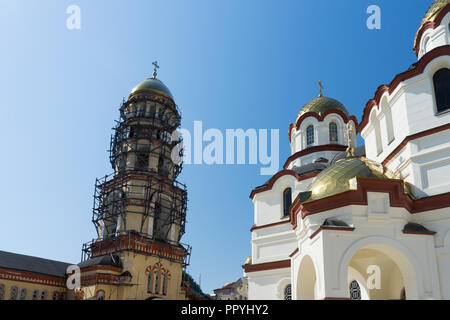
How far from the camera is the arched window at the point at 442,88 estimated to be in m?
13.5

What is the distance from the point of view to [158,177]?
2905cm

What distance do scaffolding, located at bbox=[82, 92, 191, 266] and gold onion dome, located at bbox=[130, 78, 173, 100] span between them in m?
0.50

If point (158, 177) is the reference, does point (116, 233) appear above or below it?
below

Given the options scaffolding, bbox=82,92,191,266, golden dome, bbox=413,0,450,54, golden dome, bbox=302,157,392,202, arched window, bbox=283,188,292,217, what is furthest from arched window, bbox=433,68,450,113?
scaffolding, bbox=82,92,191,266

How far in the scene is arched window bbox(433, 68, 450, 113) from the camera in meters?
13.5

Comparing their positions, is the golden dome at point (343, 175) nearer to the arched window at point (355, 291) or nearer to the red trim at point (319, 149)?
the arched window at point (355, 291)

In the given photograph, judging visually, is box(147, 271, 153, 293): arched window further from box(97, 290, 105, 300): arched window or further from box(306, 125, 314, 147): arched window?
box(306, 125, 314, 147): arched window

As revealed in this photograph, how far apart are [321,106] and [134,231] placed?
1374 cm

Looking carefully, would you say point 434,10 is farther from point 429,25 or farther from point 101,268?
point 101,268

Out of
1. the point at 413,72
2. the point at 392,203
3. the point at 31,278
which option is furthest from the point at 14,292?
the point at 413,72
